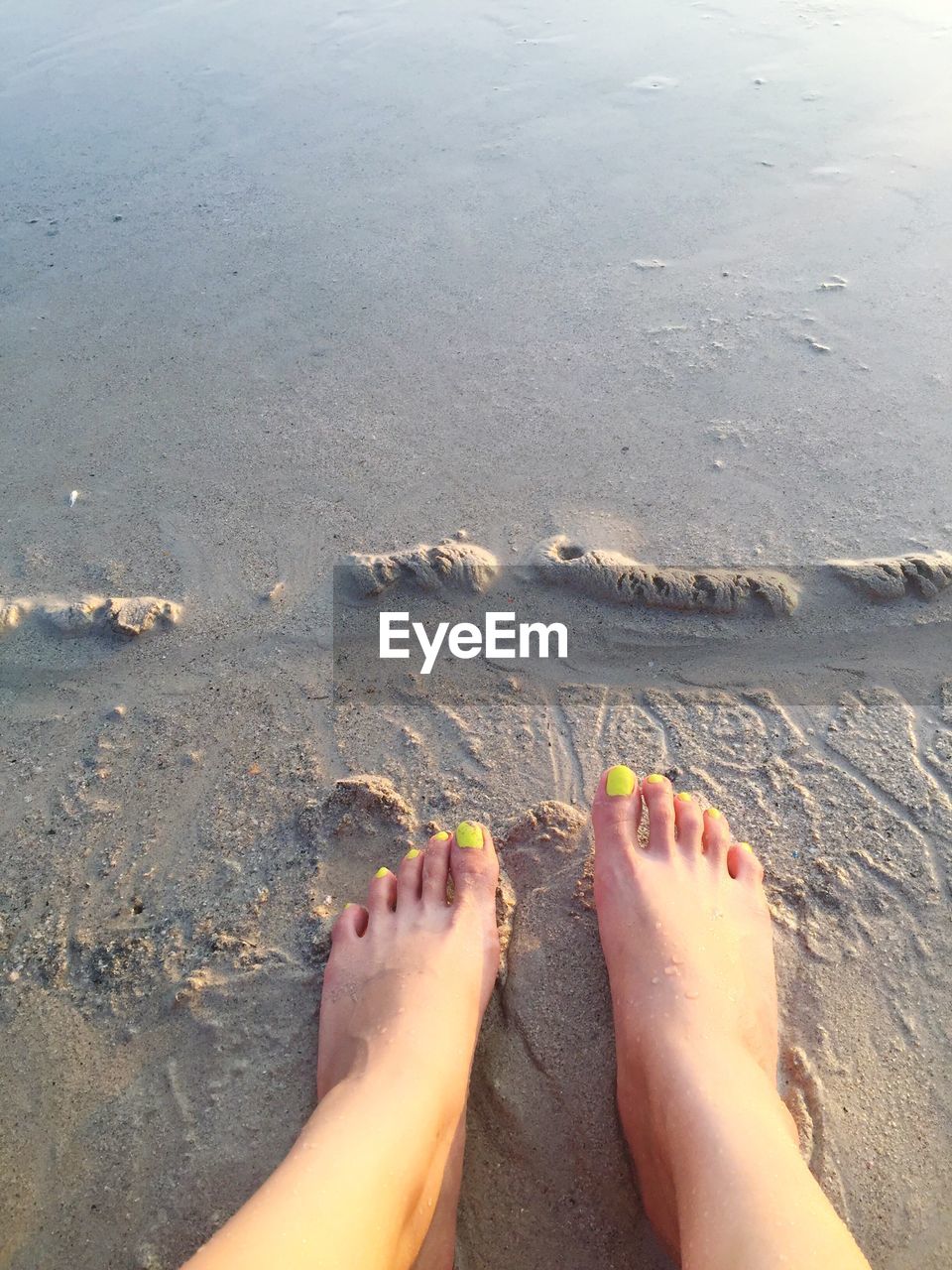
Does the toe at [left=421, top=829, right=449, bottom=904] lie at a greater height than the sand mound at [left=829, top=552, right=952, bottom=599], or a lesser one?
lesser

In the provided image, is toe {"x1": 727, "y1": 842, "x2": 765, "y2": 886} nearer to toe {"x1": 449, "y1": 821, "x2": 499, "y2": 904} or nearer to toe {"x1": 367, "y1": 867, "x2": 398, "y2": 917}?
toe {"x1": 449, "y1": 821, "x2": 499, "y2": 904}

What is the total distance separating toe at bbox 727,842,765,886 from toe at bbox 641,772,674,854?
0.37 feet

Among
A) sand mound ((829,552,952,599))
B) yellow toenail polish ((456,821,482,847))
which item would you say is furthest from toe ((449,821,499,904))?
sand mound ((829,552,952,599))

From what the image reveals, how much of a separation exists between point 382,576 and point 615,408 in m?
0.84

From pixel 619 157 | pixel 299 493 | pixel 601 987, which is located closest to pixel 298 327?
pixel 299 493

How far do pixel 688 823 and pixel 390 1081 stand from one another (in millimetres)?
704

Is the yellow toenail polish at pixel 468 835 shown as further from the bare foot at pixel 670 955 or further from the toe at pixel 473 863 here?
the bare foot at pixel 670 955

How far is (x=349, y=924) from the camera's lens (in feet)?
4.95

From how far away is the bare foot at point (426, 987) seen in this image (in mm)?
1236

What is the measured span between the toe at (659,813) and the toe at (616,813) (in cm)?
3

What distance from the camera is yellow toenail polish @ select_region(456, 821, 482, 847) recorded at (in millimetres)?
1563

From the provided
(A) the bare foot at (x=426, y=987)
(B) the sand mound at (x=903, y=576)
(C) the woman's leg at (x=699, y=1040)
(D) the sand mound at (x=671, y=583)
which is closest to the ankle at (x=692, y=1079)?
→ (C) the woman's leg at (x=699, y=1040)

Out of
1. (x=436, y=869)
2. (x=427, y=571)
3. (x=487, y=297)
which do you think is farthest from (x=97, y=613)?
(x=487, y=297)

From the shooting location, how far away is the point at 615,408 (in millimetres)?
2338
